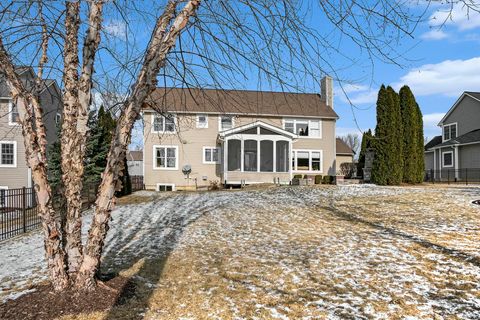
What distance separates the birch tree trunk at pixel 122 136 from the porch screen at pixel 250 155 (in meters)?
21.5

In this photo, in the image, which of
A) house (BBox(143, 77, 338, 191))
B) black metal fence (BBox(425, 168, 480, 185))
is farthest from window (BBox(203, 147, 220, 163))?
black metal fence (BBox(425, 168, 480, 185))

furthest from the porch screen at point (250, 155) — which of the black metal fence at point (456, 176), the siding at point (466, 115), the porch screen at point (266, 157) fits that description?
the siding at point (466, 115)

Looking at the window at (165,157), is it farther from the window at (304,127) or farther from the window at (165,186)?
the window at (304,127)

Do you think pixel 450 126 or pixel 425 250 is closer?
pixel 425 250

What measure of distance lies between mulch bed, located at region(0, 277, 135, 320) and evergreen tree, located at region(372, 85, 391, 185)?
18165mm

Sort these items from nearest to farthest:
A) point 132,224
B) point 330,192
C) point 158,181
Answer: point 132,224
point 330,192
point 158,181

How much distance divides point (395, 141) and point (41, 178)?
19.6 meters

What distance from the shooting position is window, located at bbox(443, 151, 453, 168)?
29.4 m

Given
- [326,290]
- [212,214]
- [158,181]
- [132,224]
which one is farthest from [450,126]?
[326,290]

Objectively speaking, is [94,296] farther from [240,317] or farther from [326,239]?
[326,239]

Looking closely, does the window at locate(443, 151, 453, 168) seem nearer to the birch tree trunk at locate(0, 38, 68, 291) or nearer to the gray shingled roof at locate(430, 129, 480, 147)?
the gray shingled roof at locate(430, 129, 480, 147)

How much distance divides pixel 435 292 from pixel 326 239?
10.3 ft

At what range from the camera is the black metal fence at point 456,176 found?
25.8 meters

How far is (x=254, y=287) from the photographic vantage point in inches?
204
